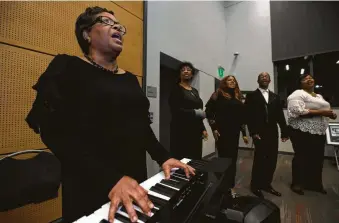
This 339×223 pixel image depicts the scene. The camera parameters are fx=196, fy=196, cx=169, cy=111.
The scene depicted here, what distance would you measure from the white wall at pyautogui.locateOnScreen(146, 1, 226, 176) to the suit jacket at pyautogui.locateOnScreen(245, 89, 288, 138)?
1413mm

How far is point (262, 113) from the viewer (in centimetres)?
261

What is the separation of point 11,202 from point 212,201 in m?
0.81

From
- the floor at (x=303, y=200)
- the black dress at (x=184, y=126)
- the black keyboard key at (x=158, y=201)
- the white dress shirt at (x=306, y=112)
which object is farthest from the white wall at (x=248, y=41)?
the black keyboard key at (x=158, y=201)

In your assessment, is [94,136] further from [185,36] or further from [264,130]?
[185,36]

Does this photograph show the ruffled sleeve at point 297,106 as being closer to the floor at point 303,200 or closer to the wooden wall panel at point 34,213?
the floor at point 303,200

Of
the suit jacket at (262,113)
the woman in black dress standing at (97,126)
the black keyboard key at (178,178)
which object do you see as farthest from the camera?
the suit jacket at (262,113)

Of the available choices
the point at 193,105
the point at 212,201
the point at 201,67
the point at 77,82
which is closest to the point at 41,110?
the point at 77,82

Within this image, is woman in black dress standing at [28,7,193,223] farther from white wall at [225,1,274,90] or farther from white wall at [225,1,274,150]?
white wall at [225,1,274,90]

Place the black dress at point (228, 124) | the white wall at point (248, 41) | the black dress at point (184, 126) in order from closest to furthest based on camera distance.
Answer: the black dress at point (184, 126)
the black dress at point (228, 124)
the white wall at point (248, 41)

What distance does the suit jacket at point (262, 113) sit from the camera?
261 cm

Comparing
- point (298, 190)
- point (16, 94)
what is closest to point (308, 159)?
point (298, 190)

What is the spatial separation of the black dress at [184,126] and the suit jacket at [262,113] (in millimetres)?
819

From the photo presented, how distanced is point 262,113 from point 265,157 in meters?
0.60

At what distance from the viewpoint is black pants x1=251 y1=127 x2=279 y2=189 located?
261 centimetres
